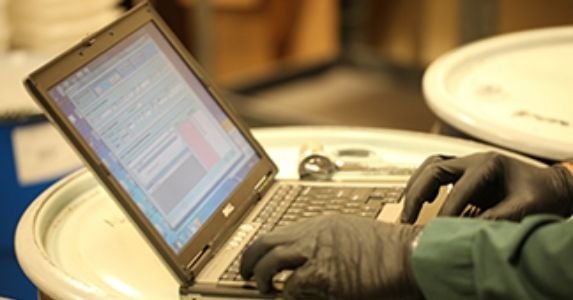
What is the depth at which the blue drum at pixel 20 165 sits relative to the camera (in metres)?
1.47

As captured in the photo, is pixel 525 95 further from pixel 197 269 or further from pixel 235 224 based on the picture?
pixel 197 269

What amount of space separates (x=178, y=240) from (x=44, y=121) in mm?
637

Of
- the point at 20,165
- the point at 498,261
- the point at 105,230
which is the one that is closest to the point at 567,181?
the point at 498,261

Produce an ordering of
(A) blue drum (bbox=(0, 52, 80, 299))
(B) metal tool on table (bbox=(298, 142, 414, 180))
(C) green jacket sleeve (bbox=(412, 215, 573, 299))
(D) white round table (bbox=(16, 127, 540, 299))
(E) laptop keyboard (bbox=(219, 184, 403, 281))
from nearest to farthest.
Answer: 1. (C) green jacket sleeve (bbox=(412, 215, 573, 299))
2. (D) white round table (bbox=(16, 127, 540, 299))
3. (E) laptop keyboard (bbox=(219, 184, 403, 281))
4. (B) metal tool on table (bbox=(298, 142, 414, 180))
5. (A) blue drum (bbox=(0, 52, 80, 299))

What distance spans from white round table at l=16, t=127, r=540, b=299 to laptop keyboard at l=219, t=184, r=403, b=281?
4.2 inches

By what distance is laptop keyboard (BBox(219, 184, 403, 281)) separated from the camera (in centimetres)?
104

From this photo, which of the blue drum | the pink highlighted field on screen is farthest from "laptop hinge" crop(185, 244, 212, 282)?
the blue drum

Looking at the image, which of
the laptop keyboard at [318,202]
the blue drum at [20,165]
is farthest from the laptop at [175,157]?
the blue drum at [20,165]

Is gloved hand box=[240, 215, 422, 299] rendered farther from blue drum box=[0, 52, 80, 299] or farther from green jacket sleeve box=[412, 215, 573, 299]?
blue drum box=[0, 52, 80, 299]

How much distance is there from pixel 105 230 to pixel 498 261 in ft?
1.56

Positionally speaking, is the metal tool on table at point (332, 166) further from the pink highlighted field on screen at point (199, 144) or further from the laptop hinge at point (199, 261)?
the laptop hinge at point (199, 261)

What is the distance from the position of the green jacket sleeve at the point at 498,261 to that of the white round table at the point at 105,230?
10.3 inches

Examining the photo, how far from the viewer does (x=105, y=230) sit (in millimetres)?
1084

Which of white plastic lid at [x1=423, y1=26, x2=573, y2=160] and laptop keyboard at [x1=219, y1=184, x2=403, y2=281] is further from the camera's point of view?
white plastic lid at [x1=423, y1=26, x2=573, y2=160]
